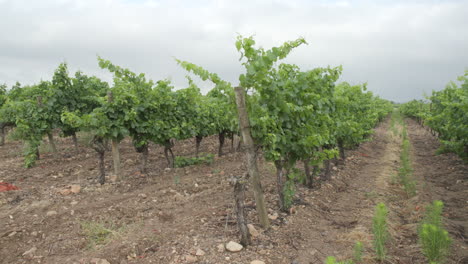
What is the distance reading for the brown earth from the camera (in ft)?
14.7

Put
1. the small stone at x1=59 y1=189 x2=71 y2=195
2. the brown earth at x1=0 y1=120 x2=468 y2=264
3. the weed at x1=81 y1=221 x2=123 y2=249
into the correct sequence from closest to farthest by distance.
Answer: the brown earth at x1=0 y1=120 x2=468 y2=264, the weed at x1=81 y1=221 x2=123 y2=249, the small stone at x1=59 y1=189 x2=71 y2=195

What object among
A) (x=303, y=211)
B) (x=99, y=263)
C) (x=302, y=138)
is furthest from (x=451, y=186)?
(x=99, y=263)

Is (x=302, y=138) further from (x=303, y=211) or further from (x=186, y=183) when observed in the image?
(x=186, y=183)

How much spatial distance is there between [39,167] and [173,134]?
5481mm

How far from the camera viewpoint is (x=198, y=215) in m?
5.64

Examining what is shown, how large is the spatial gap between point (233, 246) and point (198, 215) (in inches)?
56.8

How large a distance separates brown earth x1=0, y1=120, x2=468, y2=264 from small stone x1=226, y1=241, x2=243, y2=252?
102mm

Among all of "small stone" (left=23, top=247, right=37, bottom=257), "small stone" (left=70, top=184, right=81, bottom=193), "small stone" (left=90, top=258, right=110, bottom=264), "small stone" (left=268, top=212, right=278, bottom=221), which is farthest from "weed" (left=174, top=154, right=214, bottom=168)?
"small stone" (left=90, top=258, right=110, bottom=264)

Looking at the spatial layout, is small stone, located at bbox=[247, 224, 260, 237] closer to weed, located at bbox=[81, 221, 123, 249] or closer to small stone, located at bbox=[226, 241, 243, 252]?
small stone, located at bbox=[226, 241, 243, 252]

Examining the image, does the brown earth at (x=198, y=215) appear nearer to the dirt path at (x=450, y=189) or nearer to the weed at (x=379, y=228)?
the dirt path at (x=450, y=189)

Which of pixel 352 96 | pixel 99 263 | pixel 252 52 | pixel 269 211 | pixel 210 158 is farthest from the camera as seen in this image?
pixel 352 96

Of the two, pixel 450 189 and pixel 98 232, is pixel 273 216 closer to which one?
pixel 98 232

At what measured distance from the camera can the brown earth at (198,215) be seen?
4.47 meters

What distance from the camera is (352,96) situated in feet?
38.7
